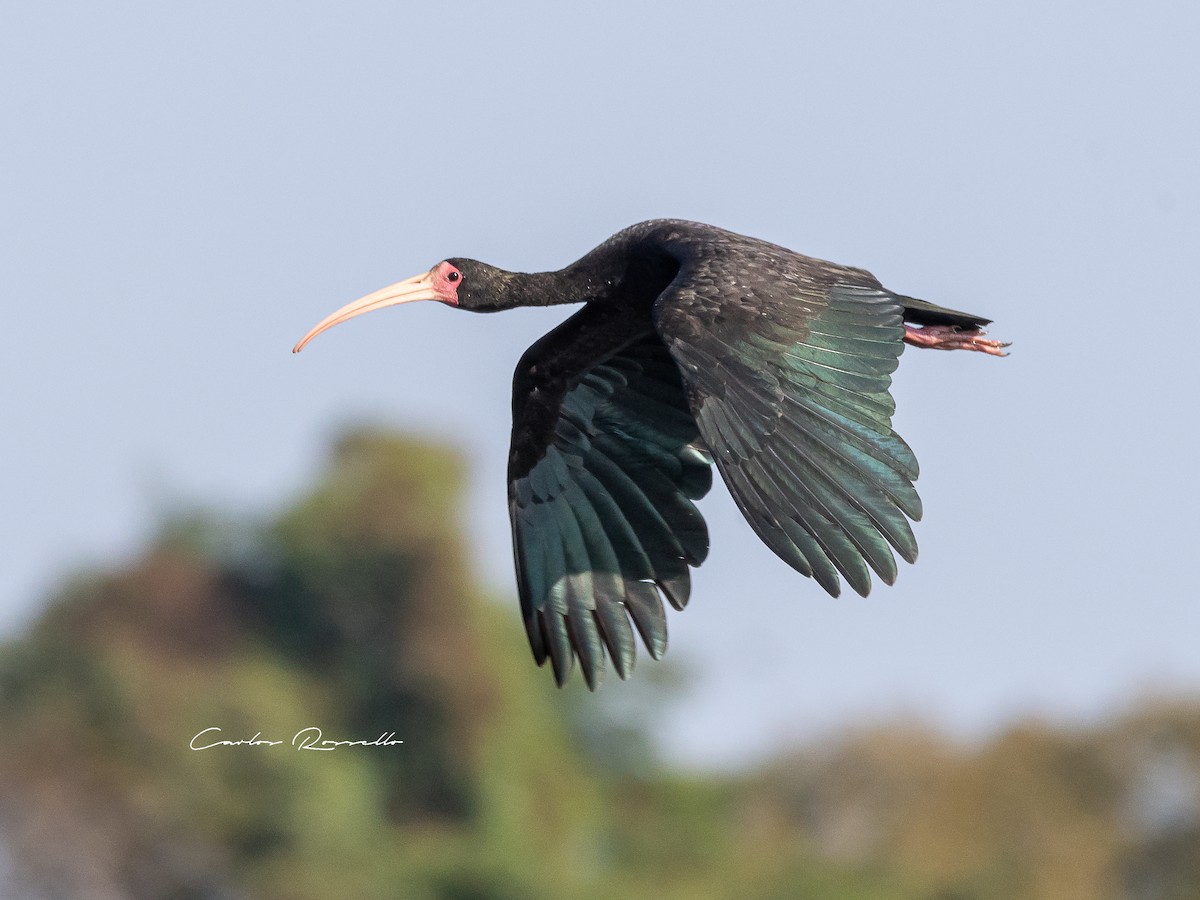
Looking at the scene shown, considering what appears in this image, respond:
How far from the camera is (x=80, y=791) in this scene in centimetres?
3753

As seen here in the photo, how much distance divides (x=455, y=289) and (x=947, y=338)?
9.95ft

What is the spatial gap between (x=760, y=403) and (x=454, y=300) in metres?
3.74

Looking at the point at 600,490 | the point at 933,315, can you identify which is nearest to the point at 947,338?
the point at 933,315

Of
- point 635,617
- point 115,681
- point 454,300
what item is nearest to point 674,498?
point 635,617

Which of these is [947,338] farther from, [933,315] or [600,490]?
[600,490]

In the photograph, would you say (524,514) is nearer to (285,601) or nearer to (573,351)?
(573,351)

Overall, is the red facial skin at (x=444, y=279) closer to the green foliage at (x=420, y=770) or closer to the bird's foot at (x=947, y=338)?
the bird's foot at (x=947, y=338)

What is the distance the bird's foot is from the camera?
13664 mm

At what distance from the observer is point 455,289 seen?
14453 millimetres

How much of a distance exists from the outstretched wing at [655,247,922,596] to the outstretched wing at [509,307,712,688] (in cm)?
187

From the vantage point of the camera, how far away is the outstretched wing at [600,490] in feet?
44.3
